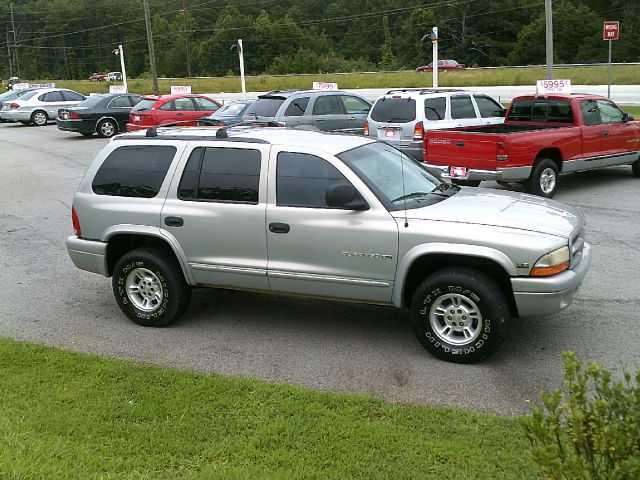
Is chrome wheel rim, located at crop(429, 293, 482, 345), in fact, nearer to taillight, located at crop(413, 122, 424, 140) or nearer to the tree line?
taillight, located at crop(413, 122, 424, 140)

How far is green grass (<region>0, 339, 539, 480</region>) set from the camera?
3.64 m

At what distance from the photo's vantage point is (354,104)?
60.0 feet

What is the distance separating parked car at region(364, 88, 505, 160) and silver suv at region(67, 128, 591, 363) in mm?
7677

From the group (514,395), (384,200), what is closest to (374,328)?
(384,200)

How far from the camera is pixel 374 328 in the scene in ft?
19.9

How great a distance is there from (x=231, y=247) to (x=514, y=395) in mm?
2568

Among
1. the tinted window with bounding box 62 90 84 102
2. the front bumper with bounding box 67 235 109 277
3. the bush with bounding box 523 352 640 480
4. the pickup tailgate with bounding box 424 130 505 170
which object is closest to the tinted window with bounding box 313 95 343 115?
the pickup tailgate with bounding box 424 130 505 170

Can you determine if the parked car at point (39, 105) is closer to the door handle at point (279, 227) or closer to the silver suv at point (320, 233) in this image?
the silver suv at point (320, 233)

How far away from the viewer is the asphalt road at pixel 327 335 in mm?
4914

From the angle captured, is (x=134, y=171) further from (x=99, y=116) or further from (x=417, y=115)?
(x=99, y=116)

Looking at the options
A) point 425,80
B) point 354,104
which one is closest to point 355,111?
point 354,104

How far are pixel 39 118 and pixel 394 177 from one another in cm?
2998

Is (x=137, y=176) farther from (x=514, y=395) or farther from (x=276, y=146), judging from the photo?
(x=514, y=395)

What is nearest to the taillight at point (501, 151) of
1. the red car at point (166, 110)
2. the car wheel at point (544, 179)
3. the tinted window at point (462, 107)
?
the car wheel at point (544, 179)
